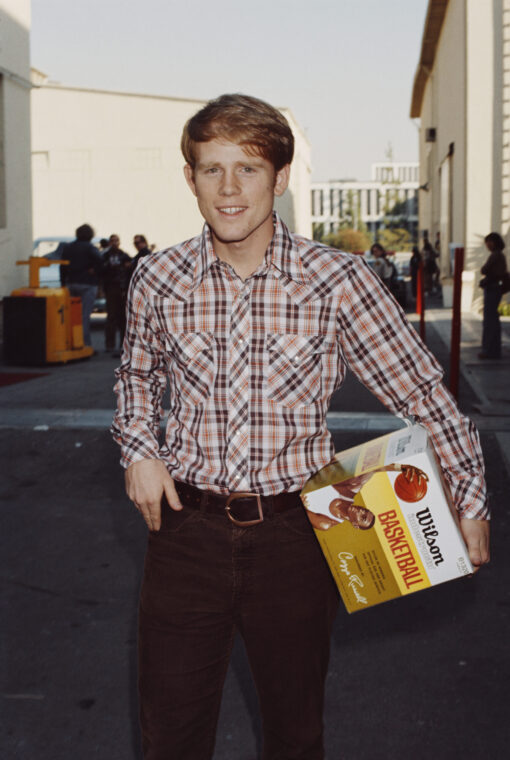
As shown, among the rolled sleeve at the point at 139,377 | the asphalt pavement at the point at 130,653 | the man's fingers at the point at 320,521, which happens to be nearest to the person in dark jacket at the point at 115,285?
the asphalt pavement at the point at 130,653

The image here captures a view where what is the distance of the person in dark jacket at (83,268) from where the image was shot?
46.4 feet

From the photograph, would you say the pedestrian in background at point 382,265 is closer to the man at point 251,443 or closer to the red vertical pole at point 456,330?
the red vertical pole at point 456,330

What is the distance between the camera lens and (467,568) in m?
2.08

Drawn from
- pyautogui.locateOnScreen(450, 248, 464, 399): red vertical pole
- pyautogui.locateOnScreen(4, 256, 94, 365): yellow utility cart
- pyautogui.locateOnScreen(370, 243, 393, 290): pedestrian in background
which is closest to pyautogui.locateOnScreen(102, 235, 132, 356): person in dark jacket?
pyautogui.locateOnScreen(4, 256, 94, 365): yellow utility cart

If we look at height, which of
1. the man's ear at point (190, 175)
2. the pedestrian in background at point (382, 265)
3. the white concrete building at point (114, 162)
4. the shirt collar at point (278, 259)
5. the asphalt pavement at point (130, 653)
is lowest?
the asphalt pavement at point (130, 653)

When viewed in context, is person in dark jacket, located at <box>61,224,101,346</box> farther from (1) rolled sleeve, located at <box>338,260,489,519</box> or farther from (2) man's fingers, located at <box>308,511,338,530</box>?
(2) man's fingers, located at <box>308,511,338,530</box>

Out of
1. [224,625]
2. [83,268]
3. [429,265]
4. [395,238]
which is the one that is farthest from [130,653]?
[395,238]

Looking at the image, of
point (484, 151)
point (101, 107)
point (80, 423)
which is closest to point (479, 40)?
point (484, 151)

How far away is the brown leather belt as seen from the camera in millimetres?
2154

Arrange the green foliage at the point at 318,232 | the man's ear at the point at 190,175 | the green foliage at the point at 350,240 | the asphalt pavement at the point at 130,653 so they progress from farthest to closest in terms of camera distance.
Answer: the green foliage at the point at 318,232, the green foliage at the point at 350,240, the asphalt pavement at the point at 130,653, the man's ear at the point at 190,175

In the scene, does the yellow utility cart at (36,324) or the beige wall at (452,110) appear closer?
the yellow utility cart at (36,324)

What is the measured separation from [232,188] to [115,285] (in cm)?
1267

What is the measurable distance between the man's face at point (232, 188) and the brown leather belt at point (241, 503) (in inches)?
22.9

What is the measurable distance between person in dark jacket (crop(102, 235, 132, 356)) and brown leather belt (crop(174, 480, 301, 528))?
1220 centimetres
